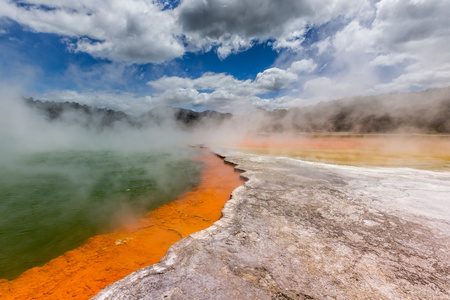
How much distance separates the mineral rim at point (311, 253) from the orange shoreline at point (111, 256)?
2.51ft

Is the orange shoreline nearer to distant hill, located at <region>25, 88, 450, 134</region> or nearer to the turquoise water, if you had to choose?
the turquoise water

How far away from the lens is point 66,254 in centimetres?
325

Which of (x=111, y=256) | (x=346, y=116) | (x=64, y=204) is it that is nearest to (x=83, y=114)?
(x=64, y=204)

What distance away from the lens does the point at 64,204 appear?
5145 mm

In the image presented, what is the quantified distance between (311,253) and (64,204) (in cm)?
601

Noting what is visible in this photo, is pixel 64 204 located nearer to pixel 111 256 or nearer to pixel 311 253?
pixel 111 256

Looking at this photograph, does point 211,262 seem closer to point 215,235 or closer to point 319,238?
point 215,235

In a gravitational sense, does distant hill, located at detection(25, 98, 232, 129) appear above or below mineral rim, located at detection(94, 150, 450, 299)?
above

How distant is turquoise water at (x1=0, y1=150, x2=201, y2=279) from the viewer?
340 centimetres

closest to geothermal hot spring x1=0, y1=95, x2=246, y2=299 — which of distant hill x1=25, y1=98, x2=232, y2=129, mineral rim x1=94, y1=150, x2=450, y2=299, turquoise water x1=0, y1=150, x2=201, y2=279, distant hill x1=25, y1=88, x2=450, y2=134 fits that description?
turquoise water x1=0, y1=150, x2=201, y2=279

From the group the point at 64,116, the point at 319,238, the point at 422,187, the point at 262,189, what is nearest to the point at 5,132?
the point at 64,116

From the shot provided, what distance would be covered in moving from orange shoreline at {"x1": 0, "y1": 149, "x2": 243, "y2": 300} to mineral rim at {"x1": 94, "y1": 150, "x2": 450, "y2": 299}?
76cm

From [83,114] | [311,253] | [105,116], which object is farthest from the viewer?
[105,116]

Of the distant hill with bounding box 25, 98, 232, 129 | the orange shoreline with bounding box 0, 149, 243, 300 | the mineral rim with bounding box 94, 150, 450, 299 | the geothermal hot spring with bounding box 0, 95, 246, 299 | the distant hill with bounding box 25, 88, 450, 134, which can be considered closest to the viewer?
the mineral rim with bounding box 94, 150, 450, 299
